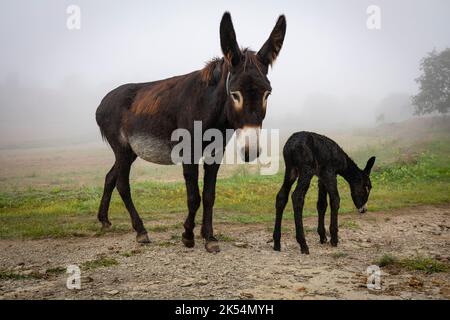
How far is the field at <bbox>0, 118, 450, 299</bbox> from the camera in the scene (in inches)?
212

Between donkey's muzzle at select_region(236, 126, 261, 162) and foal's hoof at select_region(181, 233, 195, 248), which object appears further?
foal's hoof at select_region(181, 233, 195, 248)

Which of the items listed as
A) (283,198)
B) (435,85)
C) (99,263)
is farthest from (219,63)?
(435,85)

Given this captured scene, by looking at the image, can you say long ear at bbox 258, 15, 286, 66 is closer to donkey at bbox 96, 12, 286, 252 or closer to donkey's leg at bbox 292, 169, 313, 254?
donkey at bbox 96, 12, 286, 252

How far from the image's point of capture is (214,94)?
686 centimetres

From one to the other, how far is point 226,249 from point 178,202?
23.2 ft

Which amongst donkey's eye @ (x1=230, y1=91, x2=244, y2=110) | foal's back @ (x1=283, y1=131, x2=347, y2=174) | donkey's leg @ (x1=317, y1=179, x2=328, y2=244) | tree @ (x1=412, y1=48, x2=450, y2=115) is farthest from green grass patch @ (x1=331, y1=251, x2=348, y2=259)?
tree @ (x1=412, y1=48, x2=450, y2=115)

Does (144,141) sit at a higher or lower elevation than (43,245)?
higher

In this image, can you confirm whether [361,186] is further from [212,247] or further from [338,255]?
[212,247]

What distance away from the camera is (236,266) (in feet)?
20.7

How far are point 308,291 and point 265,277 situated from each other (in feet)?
2.46

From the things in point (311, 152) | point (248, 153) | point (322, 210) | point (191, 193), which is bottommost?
point (322, 210)

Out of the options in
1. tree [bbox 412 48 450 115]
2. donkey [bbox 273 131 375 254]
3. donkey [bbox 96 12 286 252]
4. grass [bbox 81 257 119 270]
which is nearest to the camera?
donkey [bbox 96 12 286 252]
